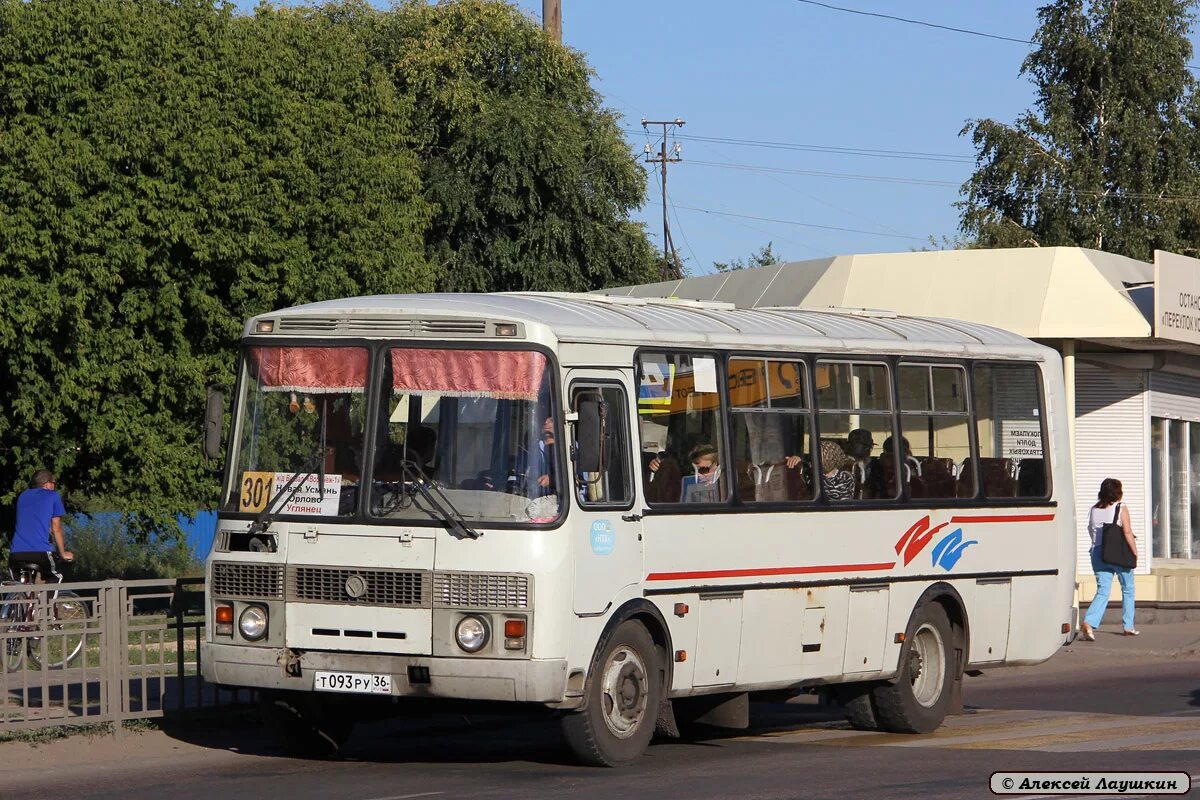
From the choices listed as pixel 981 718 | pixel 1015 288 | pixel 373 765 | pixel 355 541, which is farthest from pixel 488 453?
pixel 1015 288

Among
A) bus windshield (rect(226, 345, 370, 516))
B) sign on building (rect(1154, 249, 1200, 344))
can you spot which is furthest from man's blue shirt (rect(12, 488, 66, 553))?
sign on building (rect(1154, 249, 1200, 344))

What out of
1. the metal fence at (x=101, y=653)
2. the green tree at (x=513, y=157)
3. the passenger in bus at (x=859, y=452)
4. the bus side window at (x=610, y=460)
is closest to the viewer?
the bus side window at (x=610, y=460)

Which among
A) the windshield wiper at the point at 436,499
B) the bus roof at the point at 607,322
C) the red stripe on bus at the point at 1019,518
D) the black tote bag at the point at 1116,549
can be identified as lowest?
the black tote bag at the point at 1116,549

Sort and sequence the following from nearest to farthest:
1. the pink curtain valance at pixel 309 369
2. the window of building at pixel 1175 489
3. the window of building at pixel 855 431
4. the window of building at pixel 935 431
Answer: the pink curtain valance at pixel 309 369 → the window of building at pixel 855 431 → the window of building at pixel 935 431 → the window of building at pixel 1175 489

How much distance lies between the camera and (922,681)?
1327 cm

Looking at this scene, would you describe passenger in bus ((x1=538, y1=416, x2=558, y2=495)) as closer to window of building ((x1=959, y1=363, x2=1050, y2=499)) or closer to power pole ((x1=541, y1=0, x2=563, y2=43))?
window of building ((x1=959, y1=363, x2=1050, y2=499))

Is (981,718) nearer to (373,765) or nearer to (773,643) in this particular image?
(773,643)

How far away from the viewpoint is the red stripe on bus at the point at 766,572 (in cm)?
1105

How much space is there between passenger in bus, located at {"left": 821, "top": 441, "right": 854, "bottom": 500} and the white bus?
16mm

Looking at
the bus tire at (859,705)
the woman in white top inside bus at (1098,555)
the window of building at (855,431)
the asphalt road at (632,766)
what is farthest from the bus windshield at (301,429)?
the woman in white top inside bus at (1098,555)

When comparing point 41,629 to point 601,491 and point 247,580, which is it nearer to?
point 247,580

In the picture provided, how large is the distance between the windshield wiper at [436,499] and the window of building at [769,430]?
2.20m

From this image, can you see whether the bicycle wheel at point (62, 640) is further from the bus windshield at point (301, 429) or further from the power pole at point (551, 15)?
the power pole at point (551, 15)

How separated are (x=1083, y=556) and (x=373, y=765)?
57.5 ft
